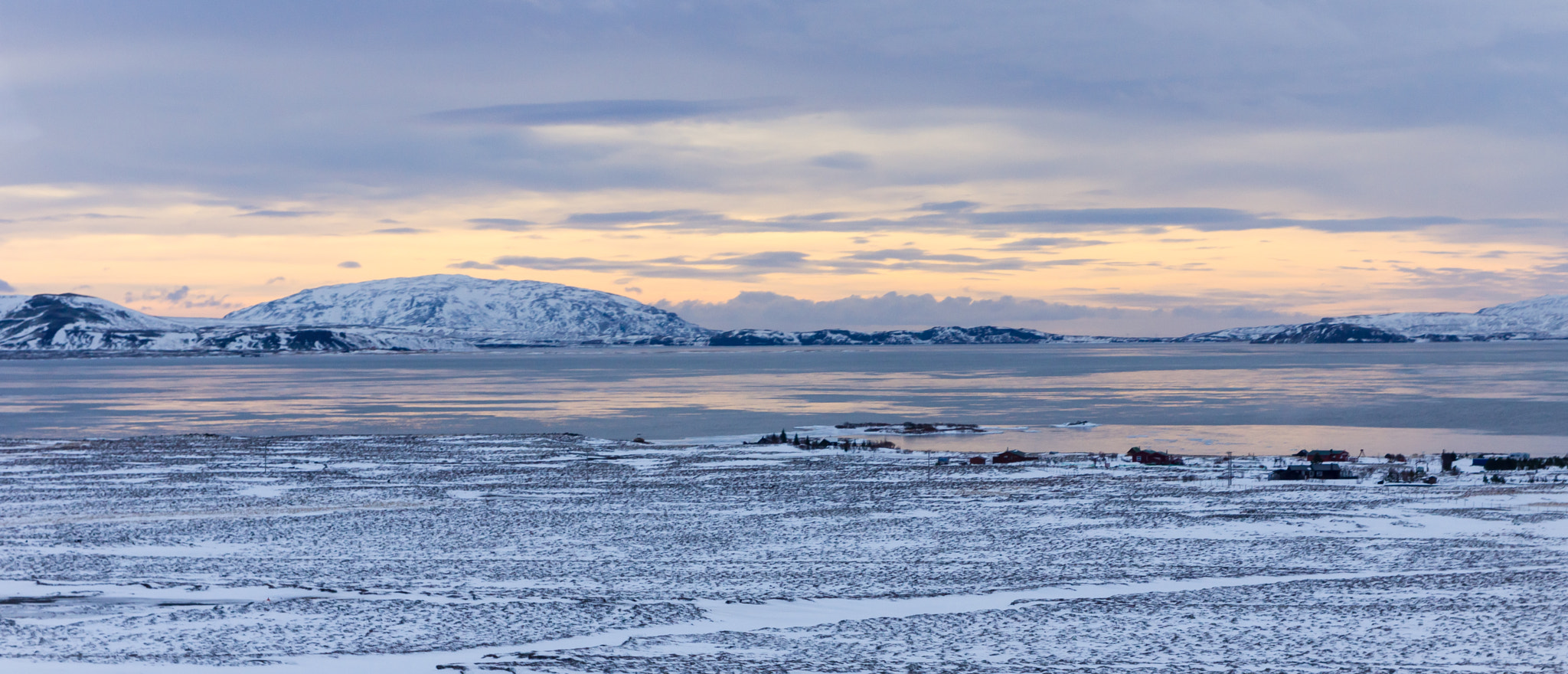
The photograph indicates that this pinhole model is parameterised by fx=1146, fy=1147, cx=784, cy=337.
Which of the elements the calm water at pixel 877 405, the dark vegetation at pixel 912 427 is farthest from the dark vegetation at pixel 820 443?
the dark vegetation at pixel 912 427

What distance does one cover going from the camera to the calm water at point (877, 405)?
225 ft

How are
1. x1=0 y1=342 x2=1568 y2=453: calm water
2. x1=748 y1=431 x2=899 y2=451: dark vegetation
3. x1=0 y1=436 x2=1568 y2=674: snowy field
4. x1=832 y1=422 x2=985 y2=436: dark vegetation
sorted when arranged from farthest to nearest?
x1=832 y1=422 x2=985 y2=436: dark vegetation → x1=0 y1=342 x2=1568 y2=453: calm water → x1=748 y1=431 x2=899 y2=451: dark vegetation → x1=0 y1=436 x2=1568 y2=674: snowy field

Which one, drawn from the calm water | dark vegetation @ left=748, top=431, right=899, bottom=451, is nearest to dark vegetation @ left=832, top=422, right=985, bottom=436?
the calm water

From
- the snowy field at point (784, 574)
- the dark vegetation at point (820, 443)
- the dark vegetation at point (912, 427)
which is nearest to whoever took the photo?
the snowy field at point (784, 574)

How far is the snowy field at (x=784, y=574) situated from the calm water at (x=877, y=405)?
1015 inches

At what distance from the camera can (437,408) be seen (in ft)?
312

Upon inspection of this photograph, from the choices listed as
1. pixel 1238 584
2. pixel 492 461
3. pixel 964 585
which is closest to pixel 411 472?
pixel 492 461

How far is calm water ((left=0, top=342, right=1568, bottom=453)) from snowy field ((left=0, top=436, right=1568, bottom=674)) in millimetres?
25785

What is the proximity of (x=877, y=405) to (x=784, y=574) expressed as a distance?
73352mm

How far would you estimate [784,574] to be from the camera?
25.7 m

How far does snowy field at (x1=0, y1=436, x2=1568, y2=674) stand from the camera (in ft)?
62.4

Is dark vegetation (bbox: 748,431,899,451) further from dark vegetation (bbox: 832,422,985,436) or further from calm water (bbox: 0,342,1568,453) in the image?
dark vegetation (bbox: 832,422,985,436)

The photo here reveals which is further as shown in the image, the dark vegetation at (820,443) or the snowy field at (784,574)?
the dark vegetation at (820,443)

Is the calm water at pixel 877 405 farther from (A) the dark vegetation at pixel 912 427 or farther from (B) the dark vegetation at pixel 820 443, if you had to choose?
(B) the dark vegetation at pixel 820 443
